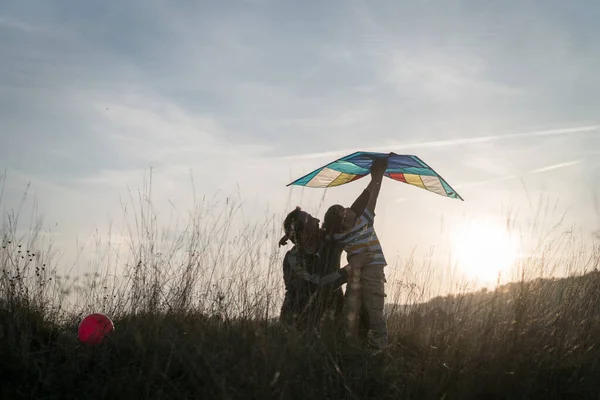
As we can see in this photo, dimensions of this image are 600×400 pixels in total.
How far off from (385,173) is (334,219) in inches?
45.5

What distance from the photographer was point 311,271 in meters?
5.07

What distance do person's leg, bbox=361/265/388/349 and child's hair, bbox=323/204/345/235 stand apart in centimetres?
44

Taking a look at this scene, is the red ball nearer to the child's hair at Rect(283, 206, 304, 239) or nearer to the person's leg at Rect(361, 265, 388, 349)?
the child's hair at Rect(283, 206, 304, 239)

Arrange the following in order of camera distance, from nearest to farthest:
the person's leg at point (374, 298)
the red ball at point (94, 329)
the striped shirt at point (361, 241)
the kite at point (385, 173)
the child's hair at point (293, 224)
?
the red ball at point (94, 329) → the person's leg at point (374, 298) → the striped shirt at point (361, 241) → the child's hair at point (293, 224) → the kite at point (385, 173)

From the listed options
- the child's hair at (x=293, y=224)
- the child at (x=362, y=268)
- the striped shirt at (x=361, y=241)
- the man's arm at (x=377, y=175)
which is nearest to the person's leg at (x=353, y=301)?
the child at (x=362, y=268)

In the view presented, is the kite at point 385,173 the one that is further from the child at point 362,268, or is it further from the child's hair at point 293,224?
the child's hair at point 293,224

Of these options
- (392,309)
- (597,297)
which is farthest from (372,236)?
(597,297)

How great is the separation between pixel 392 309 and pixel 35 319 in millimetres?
3348

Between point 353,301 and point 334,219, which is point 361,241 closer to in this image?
point 334,219

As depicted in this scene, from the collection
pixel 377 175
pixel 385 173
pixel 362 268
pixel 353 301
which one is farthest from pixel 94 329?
pixel 385 173

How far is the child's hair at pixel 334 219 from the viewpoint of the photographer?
16.5 feet

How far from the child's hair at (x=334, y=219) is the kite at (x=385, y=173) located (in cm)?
68

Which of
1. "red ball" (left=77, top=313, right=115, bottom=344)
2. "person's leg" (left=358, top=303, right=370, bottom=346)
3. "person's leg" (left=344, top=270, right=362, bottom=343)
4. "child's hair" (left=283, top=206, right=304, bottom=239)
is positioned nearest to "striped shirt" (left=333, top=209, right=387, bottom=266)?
"person's leg" (left=344, top=270, right=362, bottom=343)

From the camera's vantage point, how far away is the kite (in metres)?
5.48
